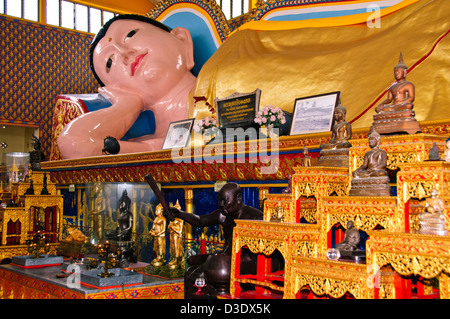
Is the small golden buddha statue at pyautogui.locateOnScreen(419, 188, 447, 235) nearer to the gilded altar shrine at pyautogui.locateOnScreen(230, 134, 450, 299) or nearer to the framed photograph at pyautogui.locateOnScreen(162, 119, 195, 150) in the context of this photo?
the gilded altar shrine at pyautogui.locateOnScreen(230, 134, 450, 299)

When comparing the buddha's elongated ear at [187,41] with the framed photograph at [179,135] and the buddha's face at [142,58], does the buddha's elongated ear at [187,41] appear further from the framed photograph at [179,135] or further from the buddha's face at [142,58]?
the framed photograph at [179,135]

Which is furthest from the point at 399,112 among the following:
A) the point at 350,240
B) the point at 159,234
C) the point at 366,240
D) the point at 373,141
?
the point at 159,234

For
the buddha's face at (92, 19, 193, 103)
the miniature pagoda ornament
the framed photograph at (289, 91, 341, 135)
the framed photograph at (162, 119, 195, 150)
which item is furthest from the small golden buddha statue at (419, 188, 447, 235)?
the buddha's face at (92, 19, 193, 103)

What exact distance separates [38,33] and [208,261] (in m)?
8.29

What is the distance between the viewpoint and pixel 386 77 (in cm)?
396

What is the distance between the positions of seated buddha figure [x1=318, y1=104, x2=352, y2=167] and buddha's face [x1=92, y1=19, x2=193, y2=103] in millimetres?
4422

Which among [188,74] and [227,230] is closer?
[227,230]

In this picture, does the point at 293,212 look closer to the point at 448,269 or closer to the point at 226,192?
the point at 226,192

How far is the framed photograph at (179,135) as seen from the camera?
4918mm

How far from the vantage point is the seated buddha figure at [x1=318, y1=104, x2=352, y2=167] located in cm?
260

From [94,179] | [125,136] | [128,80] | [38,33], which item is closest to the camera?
[94,179]

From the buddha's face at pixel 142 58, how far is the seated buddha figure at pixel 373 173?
16.0ft

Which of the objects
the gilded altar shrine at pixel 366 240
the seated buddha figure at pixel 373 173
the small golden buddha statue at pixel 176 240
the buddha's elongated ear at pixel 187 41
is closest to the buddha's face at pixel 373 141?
the seated buddha figure at pixel 373 173

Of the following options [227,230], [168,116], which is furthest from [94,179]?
[227,230]
